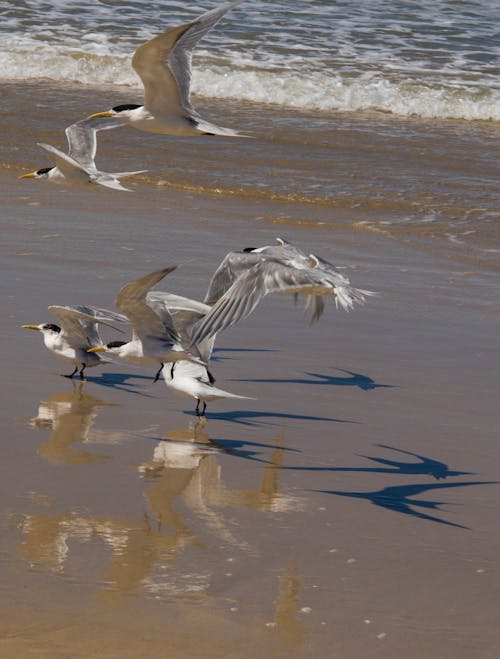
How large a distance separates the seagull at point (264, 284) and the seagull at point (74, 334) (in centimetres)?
54

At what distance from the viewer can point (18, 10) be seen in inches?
698

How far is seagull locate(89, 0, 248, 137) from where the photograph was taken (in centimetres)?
686

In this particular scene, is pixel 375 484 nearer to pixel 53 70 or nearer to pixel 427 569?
pixel 427 569

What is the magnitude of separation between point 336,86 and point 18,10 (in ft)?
17.5

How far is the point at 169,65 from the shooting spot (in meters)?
7.20

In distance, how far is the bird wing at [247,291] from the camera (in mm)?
5586

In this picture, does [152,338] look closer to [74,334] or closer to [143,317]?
[143,317]

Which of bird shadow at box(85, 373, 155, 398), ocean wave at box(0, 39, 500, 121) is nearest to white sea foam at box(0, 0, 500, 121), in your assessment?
ocean wave at box(0, 39, 500, 121)

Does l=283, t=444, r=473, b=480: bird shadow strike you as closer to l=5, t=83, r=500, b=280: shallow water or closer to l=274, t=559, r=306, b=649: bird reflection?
l=274, t=559, r=306, b=649: bird reflection

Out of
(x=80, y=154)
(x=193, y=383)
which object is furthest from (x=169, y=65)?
(x=193, y=383)

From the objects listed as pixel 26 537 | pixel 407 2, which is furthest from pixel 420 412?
pixel 407 2

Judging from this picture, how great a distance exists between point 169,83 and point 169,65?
18 cm

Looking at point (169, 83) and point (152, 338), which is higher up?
point (169, 83)

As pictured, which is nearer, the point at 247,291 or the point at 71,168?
the point at 247,291
